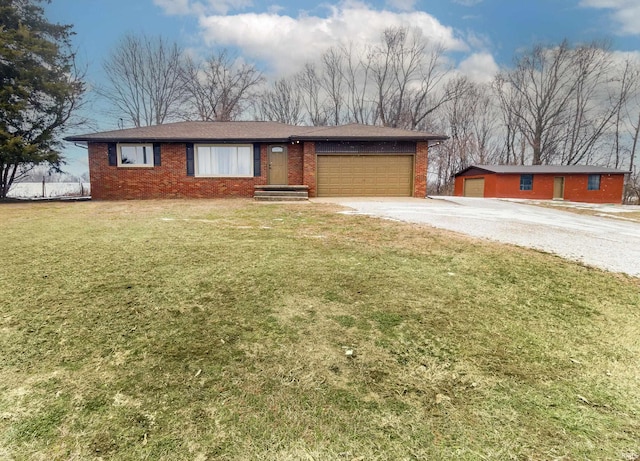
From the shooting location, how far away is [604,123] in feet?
99.3

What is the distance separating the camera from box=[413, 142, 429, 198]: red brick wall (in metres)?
14.1

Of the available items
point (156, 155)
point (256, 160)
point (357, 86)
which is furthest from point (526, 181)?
point (156, 155)

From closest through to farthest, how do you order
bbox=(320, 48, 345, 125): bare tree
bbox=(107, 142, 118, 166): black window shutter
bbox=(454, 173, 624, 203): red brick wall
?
bbox=(107, 142, 118, 166): black window shutter < bbox=(454, 173, 624, 203): red brick wall < bbox=(320, 48, 345, 125): bare tree

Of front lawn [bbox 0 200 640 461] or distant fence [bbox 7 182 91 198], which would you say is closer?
front lawn [bbox 0 200 640 461]

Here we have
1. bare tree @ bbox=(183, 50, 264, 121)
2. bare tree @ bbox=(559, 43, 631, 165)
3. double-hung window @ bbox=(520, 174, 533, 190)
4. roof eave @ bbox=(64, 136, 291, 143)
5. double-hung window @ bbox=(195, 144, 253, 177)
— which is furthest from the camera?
bare tree @ bbox=(559, 43, 631, 165)

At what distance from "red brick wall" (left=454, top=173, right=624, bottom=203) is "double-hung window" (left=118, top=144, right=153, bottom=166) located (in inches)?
825

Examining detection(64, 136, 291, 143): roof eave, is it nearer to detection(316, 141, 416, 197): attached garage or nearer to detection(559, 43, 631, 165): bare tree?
detection(316, 141, 416, 197): attached garage

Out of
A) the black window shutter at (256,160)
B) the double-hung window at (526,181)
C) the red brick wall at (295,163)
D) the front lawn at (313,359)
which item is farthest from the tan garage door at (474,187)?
the front lawn at (313,359)

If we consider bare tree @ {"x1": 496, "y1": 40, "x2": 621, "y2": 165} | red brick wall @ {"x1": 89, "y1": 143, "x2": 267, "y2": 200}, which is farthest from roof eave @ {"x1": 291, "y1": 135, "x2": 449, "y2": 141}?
bare tree @ {"x1": 496, "y1": 40, "x2": 621, "y2": 165}

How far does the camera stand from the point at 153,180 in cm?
1379

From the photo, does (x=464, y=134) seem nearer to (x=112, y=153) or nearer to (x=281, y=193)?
(x=281, y=193)

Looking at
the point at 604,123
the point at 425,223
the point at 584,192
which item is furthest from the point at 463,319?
the point at 604,123

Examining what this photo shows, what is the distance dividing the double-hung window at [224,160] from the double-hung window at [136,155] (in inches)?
76.9

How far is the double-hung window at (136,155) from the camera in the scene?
13.6 meters
